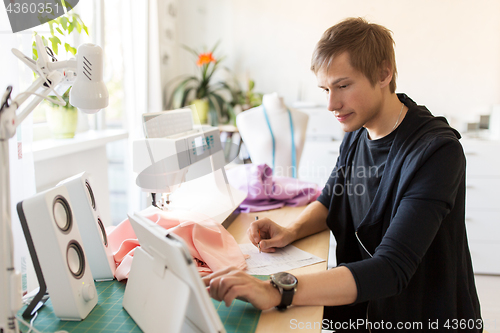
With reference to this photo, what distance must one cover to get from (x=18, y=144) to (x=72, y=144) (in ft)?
1.83

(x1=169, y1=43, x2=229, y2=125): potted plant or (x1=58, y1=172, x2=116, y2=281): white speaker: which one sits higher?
(x1=169, y1=43, x2=229, y2=125): potted plant

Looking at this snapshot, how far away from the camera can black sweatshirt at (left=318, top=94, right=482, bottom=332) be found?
0.94 m

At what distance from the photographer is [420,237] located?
955 mm

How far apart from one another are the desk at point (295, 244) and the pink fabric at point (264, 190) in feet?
0.16

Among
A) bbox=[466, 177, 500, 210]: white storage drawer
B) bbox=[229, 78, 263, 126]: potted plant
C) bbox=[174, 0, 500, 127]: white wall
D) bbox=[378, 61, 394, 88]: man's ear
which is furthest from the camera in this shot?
bbox=[229, 78, 263, 126]: potted plant

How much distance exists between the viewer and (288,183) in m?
1.92

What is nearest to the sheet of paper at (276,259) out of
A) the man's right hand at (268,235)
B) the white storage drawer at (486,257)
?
the man's right hand at (268,235)

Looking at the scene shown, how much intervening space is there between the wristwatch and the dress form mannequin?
5.40ft

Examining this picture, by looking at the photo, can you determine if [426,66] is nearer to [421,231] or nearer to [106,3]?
[106,3]

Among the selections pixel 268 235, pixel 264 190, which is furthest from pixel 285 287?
pixel 264 190

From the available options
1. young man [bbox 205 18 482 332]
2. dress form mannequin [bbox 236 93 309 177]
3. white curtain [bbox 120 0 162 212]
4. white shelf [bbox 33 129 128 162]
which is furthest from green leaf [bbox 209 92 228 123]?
young man [bbox 205 18 482 332]

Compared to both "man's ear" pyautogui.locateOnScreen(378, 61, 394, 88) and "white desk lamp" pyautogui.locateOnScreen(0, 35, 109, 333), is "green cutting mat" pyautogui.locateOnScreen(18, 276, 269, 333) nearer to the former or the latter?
"white desk lamp" pyautogui.locateOnScreen(0, 35, 109, 333)

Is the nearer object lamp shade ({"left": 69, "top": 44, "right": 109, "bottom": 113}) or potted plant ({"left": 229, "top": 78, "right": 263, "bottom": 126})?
lamp shade ({"left": 69, "top": 44, "right": 109, "bottom": 113})

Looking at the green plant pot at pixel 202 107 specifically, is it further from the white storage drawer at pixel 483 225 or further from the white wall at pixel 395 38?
the white storage drawer at pixel 483 225
